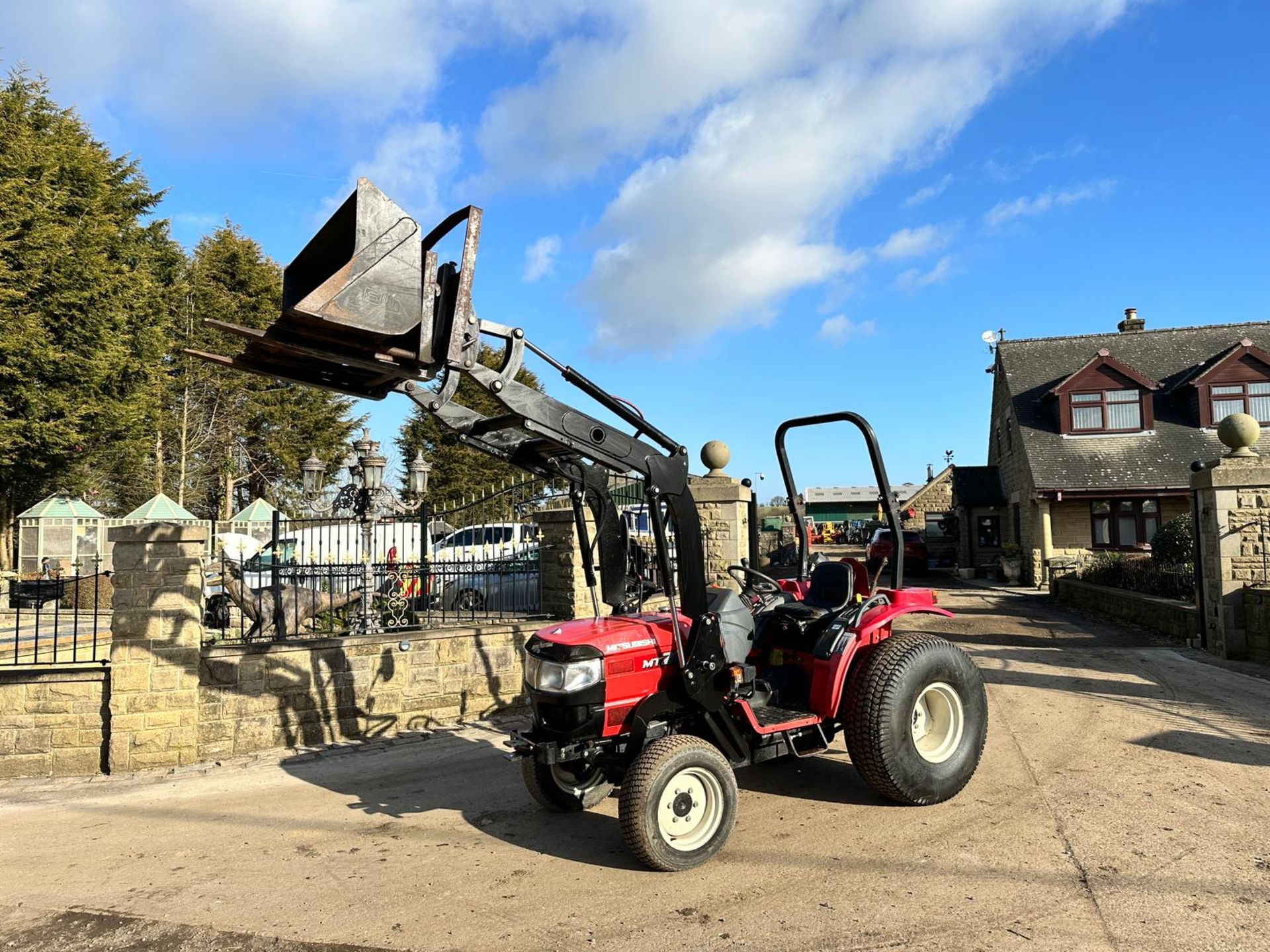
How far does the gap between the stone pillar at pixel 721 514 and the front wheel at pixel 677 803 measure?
5.87 metres

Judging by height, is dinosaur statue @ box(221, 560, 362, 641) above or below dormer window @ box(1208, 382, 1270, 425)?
below

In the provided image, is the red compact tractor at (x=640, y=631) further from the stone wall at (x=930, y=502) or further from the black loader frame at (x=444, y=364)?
the stone wall at (x=930, y=502)

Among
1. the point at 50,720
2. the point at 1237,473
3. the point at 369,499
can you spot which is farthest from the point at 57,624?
the point at 1237,473

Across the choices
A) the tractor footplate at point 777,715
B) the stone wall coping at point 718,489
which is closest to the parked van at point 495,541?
the stone wall coping at point 718,489

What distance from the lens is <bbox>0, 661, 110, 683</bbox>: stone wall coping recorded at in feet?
19.5

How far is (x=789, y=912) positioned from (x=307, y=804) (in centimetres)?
334

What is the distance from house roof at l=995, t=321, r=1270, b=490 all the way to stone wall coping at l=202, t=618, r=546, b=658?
1697cm

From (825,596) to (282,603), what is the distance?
207 inches

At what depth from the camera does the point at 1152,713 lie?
6656 mm

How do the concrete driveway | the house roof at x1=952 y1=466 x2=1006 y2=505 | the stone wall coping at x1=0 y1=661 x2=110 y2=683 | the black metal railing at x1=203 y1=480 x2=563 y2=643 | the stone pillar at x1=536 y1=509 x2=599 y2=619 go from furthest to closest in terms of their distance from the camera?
1. the house roof at x1=952 y1=466 x2=1006 y2=505
2. the stone pillar at x1=536 y1=509 x2=599 y2=619
3. the black metal railing at x1=203 y1=480 x2=563 y2=643
4. the stone wall coping at x1=0 y1=661 x2=110 y2=683
5. the concrete driveway

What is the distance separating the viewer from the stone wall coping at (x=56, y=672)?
593 centimetres

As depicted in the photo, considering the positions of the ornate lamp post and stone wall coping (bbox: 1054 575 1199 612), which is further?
stone wall coping (bbox: 1054 575 1199 612)

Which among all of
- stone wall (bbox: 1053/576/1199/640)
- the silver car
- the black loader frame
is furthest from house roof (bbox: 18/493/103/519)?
stone wall (bbox: 1053/576/1199/640)

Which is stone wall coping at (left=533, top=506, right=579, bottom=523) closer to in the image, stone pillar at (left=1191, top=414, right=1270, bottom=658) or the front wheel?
the front wheel
